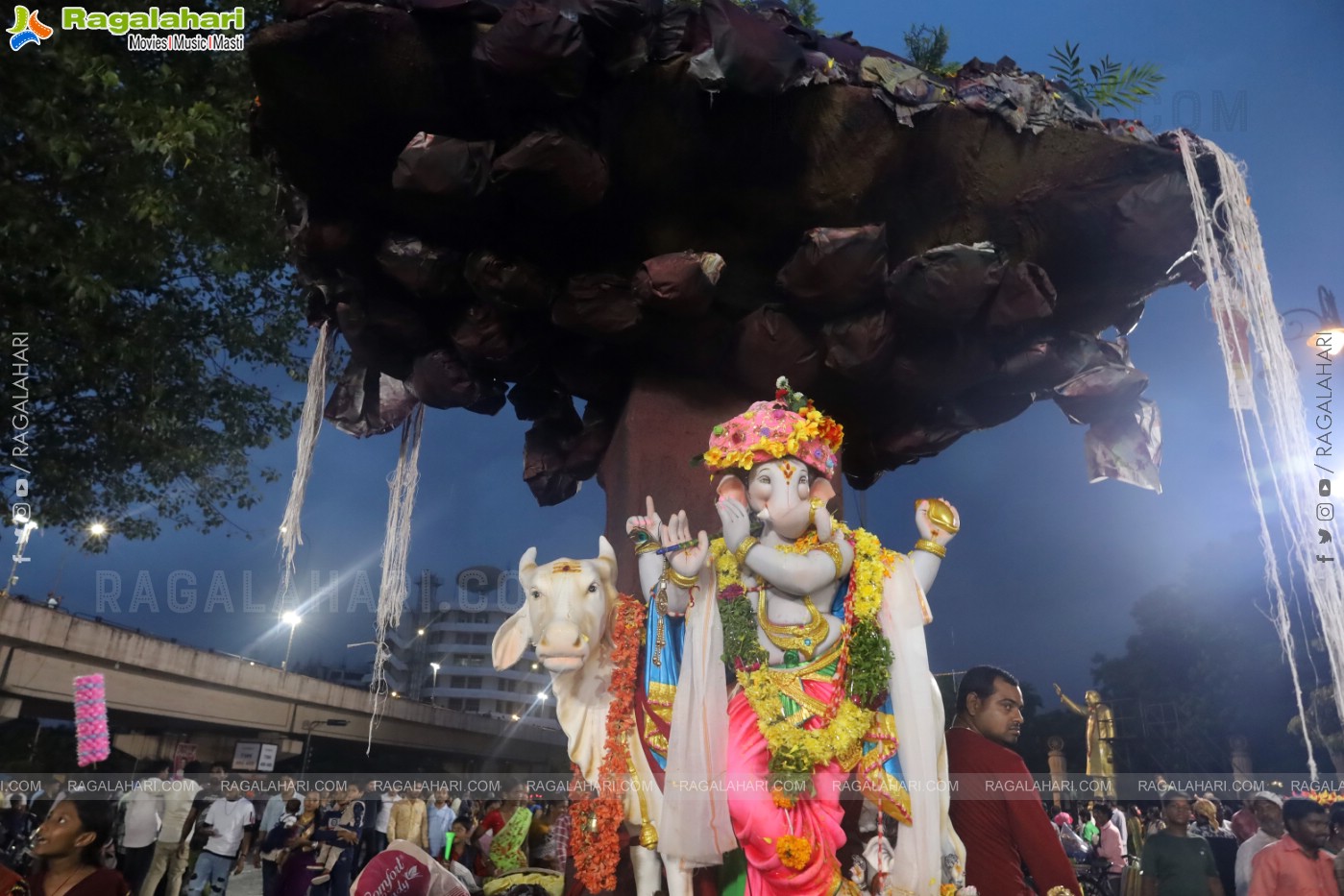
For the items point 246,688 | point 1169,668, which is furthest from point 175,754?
point 1169,668

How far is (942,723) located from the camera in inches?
145

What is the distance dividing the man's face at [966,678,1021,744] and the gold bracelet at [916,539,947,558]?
112cm

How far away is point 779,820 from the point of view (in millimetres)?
3350

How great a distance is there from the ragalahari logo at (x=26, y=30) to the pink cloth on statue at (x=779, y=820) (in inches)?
294

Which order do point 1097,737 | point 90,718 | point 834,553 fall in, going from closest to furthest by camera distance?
1. point 834,553
2. point 90,718
3. point 1097,737

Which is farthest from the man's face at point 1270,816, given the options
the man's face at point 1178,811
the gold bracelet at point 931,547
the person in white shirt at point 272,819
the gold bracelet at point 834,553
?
the person in white shirt at point 272,819

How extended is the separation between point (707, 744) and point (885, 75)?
2945 millimetres

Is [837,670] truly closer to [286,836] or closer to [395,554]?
[395,554]

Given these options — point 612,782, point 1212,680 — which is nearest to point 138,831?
A: point 612,782

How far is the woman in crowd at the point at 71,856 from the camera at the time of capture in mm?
3895

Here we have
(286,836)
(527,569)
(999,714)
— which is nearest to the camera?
(527,569)

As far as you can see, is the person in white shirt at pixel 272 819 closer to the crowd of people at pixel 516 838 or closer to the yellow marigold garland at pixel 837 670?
the crowd of people at pixel 516 838

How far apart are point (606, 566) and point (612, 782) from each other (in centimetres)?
100

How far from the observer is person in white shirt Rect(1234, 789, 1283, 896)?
6.03 meters
